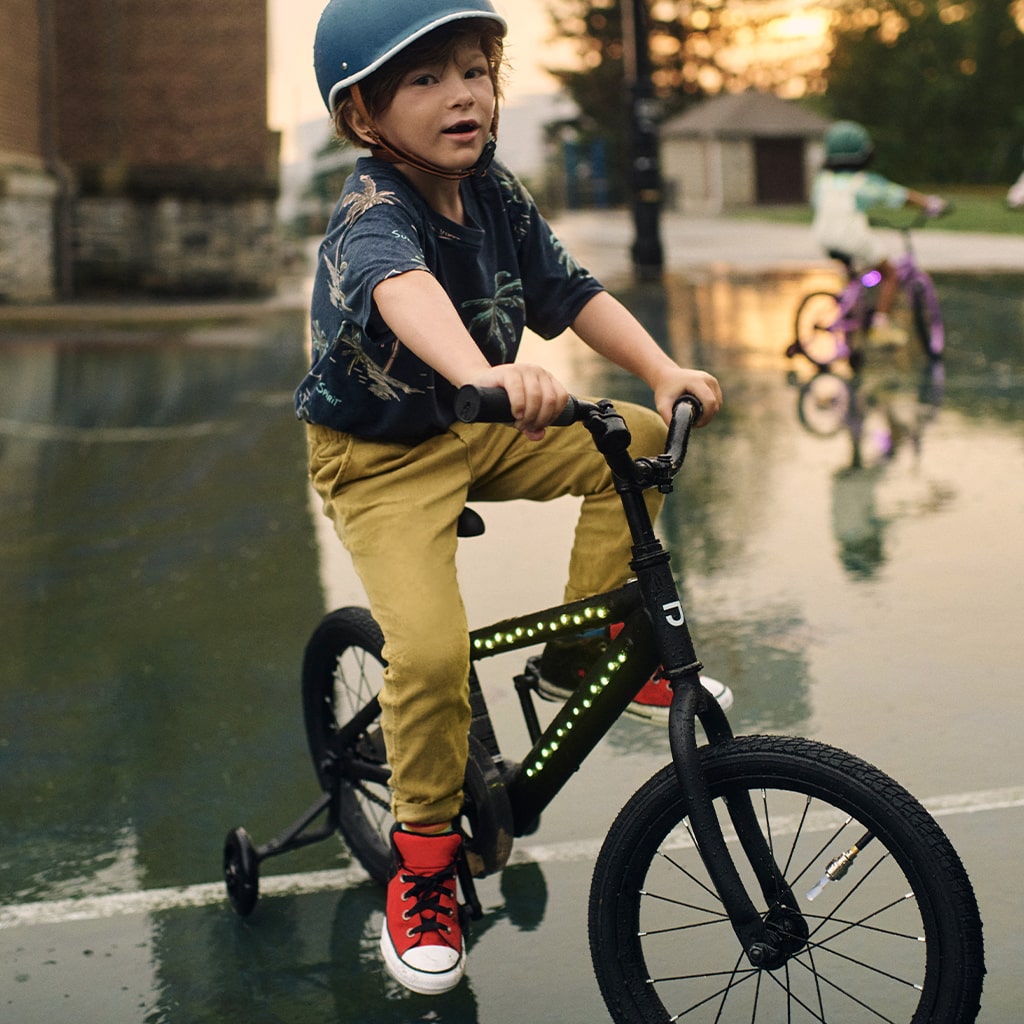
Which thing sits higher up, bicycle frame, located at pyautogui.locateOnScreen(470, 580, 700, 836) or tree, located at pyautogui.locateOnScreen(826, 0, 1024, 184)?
tree, located at pyautogui.locateOnScreen(826, 0, 1024, 184)

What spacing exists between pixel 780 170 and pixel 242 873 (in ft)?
232

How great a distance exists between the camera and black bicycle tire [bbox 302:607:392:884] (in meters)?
3.81

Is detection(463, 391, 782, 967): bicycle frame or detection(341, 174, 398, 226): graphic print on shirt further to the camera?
detection(341, 174, 398, 226): graphic print on shirt

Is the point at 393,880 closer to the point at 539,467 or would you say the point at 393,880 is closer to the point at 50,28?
the point at 539,467

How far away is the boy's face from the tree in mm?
73163

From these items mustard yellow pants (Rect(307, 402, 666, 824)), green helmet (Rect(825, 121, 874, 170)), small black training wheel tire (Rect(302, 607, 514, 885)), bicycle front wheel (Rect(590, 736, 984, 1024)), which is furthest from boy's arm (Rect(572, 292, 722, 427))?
green helmet (Rect(825, 121, 874, 170))

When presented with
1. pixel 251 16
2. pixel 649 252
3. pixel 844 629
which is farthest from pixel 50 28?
pixel 844 629

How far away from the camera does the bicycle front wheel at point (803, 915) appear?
102 inches

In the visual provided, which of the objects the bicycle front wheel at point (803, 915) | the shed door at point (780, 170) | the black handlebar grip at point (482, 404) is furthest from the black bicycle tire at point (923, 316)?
the shed door at point (780, 170)

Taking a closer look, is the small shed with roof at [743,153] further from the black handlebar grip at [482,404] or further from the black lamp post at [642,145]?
the black handlebar grip at [482,404]

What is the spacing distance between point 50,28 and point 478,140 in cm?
2137

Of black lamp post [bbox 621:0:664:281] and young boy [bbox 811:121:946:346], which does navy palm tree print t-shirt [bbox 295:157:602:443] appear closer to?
young boy [bbox 811:121:946:346]

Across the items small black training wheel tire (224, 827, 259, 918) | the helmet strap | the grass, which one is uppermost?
the grass

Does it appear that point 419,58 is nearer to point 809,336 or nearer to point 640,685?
point 640,685
